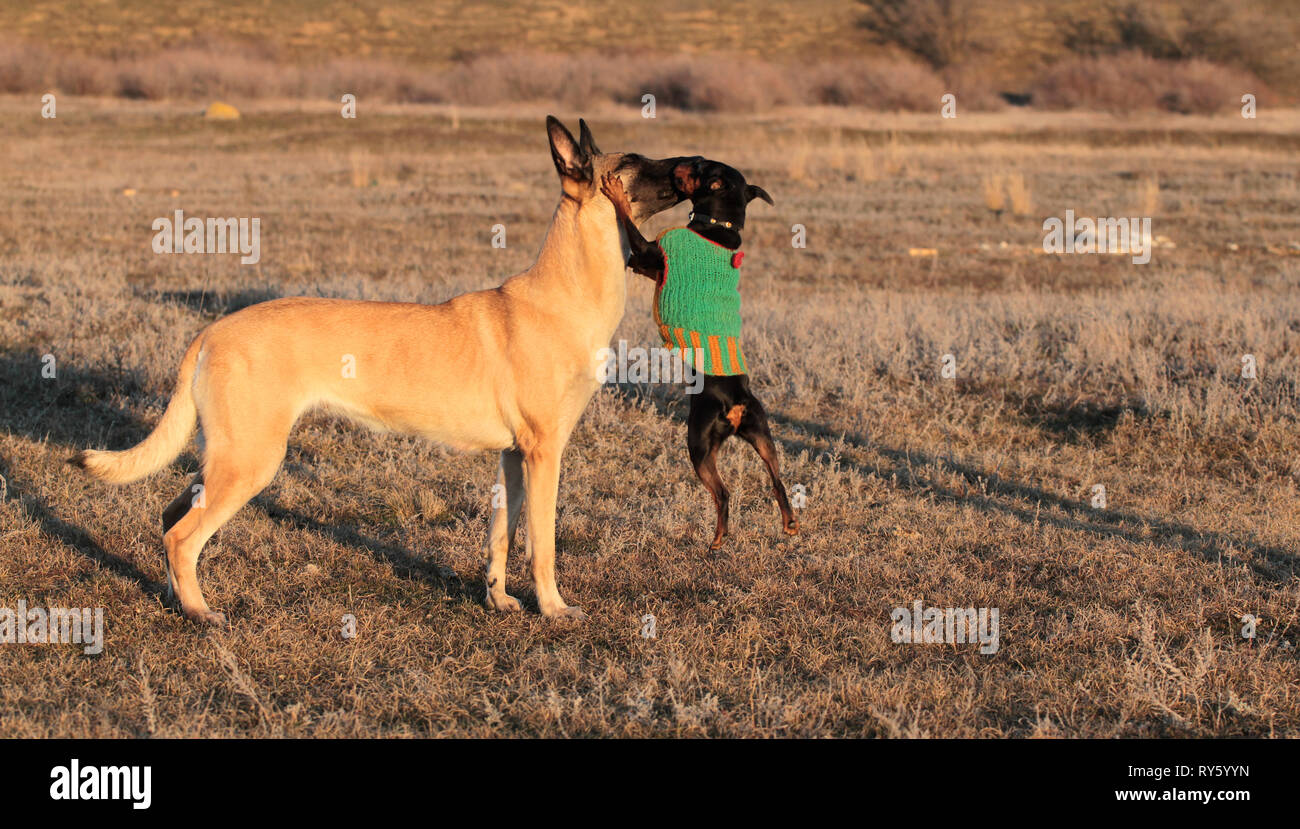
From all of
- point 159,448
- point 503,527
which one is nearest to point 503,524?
point 503,527

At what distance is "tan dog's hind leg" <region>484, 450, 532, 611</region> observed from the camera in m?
5.16

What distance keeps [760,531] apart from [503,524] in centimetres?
161

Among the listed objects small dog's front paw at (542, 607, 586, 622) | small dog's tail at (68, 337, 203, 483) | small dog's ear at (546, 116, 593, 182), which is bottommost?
small dog's front paw at (542, 607, 586, 622)

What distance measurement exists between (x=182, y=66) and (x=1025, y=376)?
46.0 m

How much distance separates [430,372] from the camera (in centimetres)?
484

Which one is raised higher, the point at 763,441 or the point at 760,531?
the point at 763,441

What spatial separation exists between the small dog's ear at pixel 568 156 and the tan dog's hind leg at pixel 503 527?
129cm

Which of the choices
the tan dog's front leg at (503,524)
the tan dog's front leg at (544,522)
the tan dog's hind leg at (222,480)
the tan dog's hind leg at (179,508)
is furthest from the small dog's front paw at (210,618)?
the tan dog's front leg at (544,522)

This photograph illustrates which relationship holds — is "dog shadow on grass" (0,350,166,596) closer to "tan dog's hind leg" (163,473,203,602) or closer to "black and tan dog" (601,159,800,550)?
"tan dog's hind leg" (163,473,203,602)

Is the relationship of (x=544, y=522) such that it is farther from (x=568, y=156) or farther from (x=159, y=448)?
(x=159, y=448)

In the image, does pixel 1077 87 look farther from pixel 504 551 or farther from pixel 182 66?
pixel 504 551

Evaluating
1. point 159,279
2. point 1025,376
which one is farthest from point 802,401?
point 159,279

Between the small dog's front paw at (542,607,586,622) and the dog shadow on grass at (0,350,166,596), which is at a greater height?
the dog shadow on grass at (0,350,166,596)

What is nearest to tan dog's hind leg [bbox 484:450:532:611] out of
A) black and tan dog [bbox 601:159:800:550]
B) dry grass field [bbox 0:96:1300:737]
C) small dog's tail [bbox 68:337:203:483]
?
dry grass field [bbox 0:96:1300:737]
